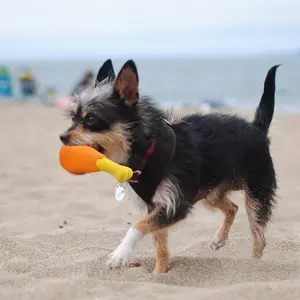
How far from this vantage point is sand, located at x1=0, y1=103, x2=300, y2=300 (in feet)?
11.0

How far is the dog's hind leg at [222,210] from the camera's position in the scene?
4.95m

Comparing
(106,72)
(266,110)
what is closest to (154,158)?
(106,72)

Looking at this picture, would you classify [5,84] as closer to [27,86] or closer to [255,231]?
[27,86]

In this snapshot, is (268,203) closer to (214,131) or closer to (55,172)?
(214,131)

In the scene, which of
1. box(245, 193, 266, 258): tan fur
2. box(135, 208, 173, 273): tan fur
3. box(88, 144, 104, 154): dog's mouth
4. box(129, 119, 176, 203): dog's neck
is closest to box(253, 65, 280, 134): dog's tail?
box(245, 193, 266, 258): tan fur

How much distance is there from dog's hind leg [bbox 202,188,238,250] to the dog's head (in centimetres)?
138

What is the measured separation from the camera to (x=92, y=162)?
145 inches

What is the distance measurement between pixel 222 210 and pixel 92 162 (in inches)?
72.1

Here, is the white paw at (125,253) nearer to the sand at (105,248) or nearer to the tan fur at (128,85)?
the sand at (105,248)

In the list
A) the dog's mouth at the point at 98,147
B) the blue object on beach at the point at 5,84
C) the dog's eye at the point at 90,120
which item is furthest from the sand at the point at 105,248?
the blue object on beach at the point at 5,84

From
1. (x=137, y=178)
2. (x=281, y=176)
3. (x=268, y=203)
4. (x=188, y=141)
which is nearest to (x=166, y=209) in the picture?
(x=137, y=178)

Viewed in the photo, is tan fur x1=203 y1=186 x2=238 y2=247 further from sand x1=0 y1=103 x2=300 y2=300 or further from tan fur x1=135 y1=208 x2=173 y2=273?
tan fur x1=135 y1=208 x2=173 y2=273

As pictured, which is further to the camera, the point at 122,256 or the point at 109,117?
the point at 109,117

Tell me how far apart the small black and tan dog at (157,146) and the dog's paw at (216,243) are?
0.61m
